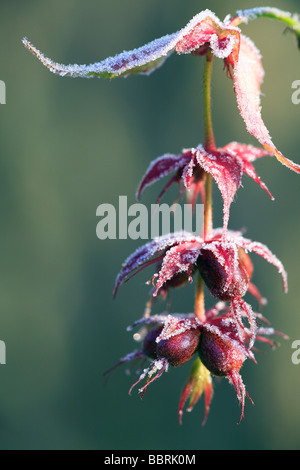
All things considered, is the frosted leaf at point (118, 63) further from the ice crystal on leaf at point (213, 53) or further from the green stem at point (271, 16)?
the green stem at point (271, 16)

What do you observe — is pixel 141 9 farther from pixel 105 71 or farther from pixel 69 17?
pixel 105 71

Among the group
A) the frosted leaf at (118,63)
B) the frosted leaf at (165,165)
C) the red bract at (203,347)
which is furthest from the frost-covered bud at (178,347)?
the frosted leaf at (118,63)

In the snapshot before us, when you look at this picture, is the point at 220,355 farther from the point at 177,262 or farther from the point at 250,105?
the point at 250,105

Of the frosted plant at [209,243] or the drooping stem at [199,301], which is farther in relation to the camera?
the drooping stem at [199,301]

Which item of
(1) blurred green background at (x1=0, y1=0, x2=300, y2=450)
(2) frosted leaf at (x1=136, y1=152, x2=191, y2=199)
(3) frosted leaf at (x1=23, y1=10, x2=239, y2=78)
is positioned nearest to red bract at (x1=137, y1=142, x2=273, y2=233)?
(2) frosted leaf at (x1=136, y1=152, x2=191, y2=199)

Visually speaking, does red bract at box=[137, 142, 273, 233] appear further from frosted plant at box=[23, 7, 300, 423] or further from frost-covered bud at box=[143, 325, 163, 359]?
frost-covered bud at box=[143, 325, 163, 359]

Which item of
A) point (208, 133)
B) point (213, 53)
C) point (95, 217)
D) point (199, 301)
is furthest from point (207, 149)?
point (95, 217)
